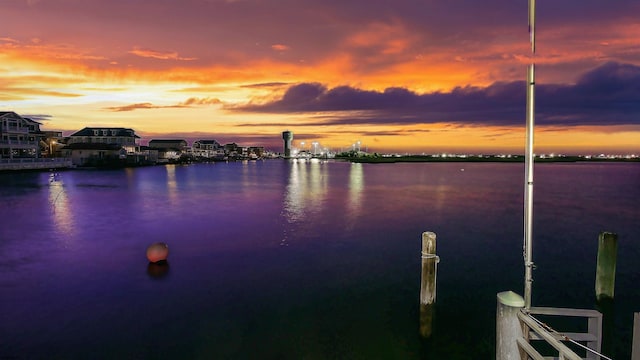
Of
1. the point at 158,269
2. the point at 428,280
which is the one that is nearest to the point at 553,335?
the point at 428,280

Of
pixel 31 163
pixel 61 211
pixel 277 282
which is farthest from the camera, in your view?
pixel 31 163

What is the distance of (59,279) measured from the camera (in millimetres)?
19562

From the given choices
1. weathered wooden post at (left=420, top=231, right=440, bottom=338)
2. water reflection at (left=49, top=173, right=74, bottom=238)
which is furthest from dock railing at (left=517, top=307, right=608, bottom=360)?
water reflection at (left=49, top=173, right=74, bottom=238)

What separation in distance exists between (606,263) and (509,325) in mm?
11127

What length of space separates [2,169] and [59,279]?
8866cm

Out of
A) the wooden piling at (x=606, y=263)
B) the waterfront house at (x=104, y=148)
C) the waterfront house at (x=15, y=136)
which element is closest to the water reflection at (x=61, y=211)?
the wooden piling at (x=606, y=263)

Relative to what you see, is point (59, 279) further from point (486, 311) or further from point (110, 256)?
point (486, 311)

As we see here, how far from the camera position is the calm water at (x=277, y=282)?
513 inches

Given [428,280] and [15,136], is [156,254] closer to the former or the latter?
[428,280]

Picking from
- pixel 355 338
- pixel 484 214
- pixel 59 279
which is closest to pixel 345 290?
pixel 355 338

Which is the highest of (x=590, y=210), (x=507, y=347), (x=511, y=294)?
(x=511, y=294)

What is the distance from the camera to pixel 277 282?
19.1 m

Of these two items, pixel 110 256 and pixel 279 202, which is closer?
pixel 110 256

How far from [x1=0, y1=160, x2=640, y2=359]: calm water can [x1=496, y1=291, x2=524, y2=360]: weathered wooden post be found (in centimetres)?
510
